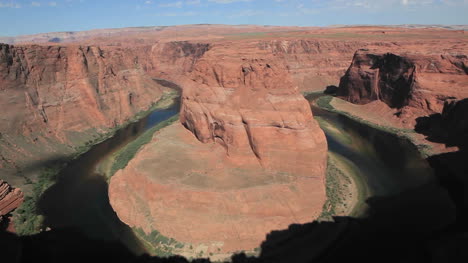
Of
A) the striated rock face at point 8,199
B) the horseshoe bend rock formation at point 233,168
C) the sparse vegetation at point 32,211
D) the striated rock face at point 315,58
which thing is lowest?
the sparse vegetation at point 32,211

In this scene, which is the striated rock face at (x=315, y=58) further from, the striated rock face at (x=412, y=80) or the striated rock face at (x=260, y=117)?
the striated rock face at (x=260, y=117)

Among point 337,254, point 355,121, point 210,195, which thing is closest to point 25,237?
point 210,195

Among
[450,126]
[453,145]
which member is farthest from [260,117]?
[450,126]

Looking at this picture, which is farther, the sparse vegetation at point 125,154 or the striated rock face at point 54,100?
the striated rock face at point 54,100

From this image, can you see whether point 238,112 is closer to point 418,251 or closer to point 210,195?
point 210,195

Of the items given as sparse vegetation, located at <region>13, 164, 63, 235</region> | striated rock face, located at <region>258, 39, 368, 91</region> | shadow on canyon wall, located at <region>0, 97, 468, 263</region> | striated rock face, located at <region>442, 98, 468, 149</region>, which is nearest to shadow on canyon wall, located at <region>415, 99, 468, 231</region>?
striated rock face, located at <region>442, 98, 468, 149</region>

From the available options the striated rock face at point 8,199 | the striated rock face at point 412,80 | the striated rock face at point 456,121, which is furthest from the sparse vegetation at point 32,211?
the striated rock face at point 412,80

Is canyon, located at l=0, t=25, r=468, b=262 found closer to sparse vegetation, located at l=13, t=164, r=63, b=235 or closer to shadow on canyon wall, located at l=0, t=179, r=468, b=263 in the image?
shadow on canyon wall, located at l=0, t=179, r=468, b=263
